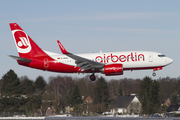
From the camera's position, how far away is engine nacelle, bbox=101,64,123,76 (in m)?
44.4

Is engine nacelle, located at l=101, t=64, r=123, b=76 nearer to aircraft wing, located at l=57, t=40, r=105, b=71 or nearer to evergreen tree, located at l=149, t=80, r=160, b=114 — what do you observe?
aircraft wing, located at l=57, t=40, r=105, b=71

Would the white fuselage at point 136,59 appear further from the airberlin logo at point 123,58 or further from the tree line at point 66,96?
the tree line at point 66,96

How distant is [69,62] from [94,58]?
4.31 m

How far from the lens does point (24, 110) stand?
255 ft

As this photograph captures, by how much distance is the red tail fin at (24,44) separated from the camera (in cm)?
5022

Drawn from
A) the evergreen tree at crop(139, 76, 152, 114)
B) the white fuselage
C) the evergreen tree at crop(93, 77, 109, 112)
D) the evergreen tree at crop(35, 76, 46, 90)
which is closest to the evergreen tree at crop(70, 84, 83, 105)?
the evergreen tree at crop(93, 77, 109, 112)

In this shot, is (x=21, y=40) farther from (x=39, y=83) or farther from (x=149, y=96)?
(x=39, y=83)

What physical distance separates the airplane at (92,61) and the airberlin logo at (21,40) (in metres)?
0.43

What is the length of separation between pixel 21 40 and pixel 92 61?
1491cm

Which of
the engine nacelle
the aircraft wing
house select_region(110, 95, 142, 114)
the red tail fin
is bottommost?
house select_region(110, 95, 142, 114)

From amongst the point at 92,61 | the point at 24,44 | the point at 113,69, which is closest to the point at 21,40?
the point at 24,44

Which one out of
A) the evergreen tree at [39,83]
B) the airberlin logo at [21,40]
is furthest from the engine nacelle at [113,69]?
the evergreen tree at [39,83]

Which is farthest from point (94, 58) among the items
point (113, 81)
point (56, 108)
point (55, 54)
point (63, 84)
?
point (113, 81)

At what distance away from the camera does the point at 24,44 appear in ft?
168
